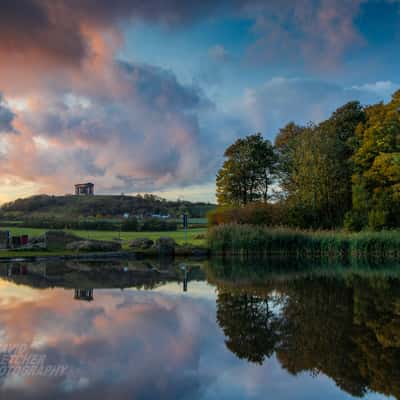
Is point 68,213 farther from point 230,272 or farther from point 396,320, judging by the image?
point 396,320

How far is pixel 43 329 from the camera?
710cm

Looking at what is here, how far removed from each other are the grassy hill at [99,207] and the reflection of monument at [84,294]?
154 ft

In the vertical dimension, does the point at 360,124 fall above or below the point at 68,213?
above

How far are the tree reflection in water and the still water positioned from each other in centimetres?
2

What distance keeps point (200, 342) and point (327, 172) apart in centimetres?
2816

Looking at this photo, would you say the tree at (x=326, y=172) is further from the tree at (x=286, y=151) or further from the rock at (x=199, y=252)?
the rock at (x=199, y=252)

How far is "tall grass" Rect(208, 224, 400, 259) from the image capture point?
23719 mm

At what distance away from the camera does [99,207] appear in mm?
66438

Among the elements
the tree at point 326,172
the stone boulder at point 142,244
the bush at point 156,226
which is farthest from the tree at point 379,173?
the bush at point 156,226

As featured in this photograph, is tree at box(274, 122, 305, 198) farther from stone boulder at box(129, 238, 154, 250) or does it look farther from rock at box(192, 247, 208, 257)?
stone boulder at box(129, 238, 154, 250)

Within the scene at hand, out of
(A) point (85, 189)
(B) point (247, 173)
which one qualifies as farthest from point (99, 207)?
(B) point (247, 173)

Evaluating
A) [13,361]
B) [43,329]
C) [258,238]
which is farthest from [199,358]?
[258,238]

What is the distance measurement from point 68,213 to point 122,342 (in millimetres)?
60473

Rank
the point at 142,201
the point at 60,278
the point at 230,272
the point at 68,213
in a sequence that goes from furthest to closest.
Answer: the point at 142,201
the point at 68,213
the point at 230,272
the point at 60,278
